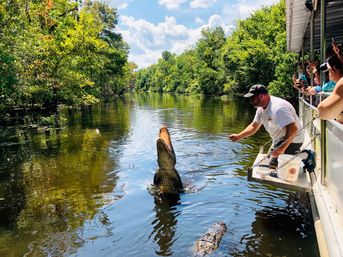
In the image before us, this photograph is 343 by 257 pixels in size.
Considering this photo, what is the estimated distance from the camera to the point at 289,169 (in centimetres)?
550

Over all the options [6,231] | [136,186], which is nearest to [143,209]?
[136,186]

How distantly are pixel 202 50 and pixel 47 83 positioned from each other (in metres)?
54.7

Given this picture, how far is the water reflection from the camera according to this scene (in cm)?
606

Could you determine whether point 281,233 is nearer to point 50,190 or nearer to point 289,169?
point 289,169

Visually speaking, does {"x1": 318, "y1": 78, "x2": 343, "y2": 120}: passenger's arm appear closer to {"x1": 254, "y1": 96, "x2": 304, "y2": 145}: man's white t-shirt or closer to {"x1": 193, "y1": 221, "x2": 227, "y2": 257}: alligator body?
{"x1": 254, "y1": 96, "x2": 304, "y2": 145}: man's white t-shirt

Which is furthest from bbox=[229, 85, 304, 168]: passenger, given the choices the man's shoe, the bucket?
the man's shoe

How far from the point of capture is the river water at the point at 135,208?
6.05 meters

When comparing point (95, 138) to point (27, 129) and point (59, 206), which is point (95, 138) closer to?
point (27, 129)

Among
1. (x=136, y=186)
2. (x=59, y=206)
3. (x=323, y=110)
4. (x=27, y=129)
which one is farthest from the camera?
(x=27, y=129)

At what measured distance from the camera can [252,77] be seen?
4728 centimetres

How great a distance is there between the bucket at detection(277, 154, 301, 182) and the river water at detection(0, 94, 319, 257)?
1.17 m

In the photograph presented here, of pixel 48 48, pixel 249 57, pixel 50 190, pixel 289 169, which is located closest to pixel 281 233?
pixel 289 169

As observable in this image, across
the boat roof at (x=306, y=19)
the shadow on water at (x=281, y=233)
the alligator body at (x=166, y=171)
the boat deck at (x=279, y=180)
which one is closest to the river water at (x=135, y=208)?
the shadow on water at (x=281, y=233)

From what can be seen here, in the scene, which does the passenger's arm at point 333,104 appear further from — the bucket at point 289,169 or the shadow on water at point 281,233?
the shadow on water at point 281,233
